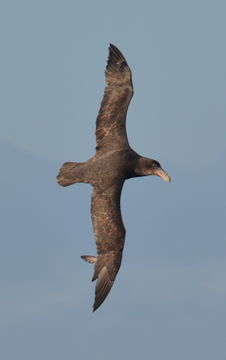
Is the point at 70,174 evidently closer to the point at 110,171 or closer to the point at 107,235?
the point at 110,171

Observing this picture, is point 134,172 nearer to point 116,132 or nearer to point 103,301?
point 116,132

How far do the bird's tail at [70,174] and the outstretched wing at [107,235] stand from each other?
64 cm

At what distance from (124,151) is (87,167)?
3.73 ft

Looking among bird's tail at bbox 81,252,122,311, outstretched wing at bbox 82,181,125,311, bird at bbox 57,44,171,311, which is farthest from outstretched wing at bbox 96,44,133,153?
bird's tail at bbox 81,252,122,311

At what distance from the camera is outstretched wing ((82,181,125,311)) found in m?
31.7

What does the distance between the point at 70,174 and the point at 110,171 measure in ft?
3.64

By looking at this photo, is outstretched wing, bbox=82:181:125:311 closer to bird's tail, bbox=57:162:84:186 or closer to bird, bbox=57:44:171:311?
bird, bbox=57:44:171:311

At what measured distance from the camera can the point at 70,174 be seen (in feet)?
107

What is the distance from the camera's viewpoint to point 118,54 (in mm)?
34656

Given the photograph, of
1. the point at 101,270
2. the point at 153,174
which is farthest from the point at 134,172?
the point at 101,270

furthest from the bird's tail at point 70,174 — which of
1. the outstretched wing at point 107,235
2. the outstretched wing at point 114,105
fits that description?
the outstretched wing at point 114,105

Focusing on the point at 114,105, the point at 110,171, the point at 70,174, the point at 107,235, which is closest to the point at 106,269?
the point at 107,235

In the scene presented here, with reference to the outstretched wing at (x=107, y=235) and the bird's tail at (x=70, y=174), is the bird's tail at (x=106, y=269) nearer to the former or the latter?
the outstretched wing at (x=107, y=235)

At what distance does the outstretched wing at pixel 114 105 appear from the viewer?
33.4 meters
